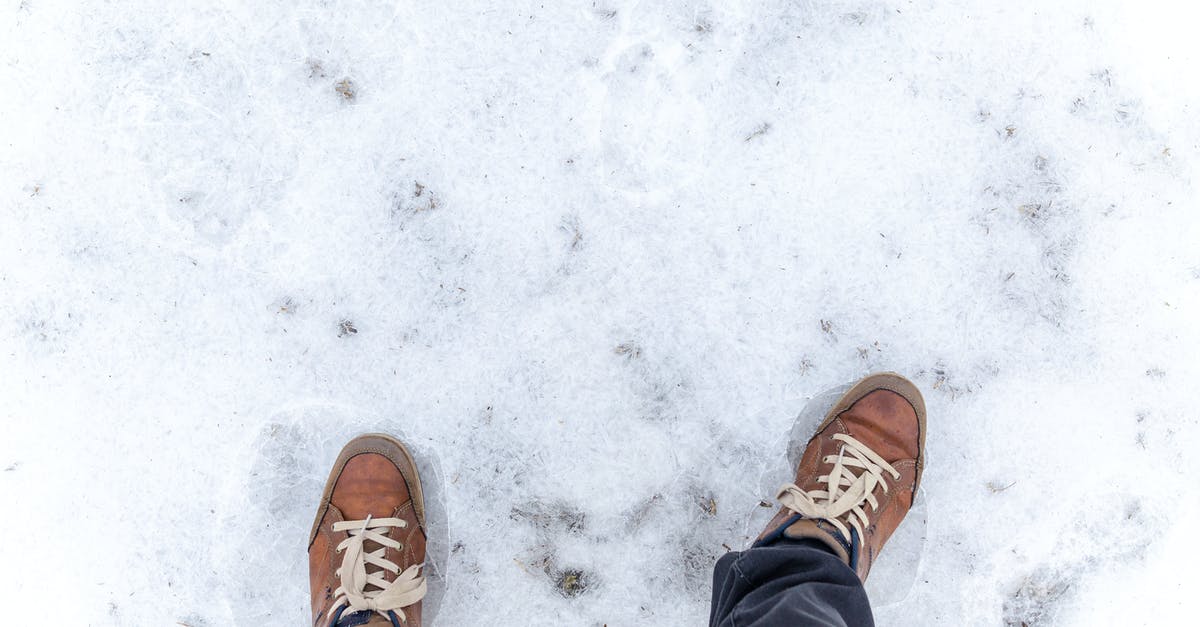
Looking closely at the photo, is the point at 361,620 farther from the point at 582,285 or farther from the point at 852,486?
the point at 852,486

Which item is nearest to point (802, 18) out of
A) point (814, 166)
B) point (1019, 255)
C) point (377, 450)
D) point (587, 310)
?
point (814, 166)

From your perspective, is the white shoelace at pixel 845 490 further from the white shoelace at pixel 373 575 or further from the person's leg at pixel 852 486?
the white shoelace at pixel 373 575

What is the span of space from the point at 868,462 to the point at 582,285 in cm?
95

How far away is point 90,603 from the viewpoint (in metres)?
1.94

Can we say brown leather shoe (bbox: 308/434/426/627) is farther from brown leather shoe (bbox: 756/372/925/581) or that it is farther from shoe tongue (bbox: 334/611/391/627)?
brown leather shoe (bbox: 756/372/925/581)

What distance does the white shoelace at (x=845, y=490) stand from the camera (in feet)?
6.04

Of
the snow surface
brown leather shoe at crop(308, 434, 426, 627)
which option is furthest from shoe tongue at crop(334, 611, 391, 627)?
the snow surface

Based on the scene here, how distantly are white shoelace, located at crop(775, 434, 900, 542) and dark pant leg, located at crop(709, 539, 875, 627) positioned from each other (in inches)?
5.3

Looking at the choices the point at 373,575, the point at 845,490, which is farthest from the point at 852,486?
the point at 373,575

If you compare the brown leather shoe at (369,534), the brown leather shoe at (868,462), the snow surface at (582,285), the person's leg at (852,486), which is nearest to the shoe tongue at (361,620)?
the brown leather shoe at (369,534)

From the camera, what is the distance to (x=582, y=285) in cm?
193

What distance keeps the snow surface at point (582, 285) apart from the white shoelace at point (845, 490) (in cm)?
14

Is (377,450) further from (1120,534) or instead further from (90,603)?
(1120,534)

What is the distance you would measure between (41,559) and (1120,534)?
123 inches
